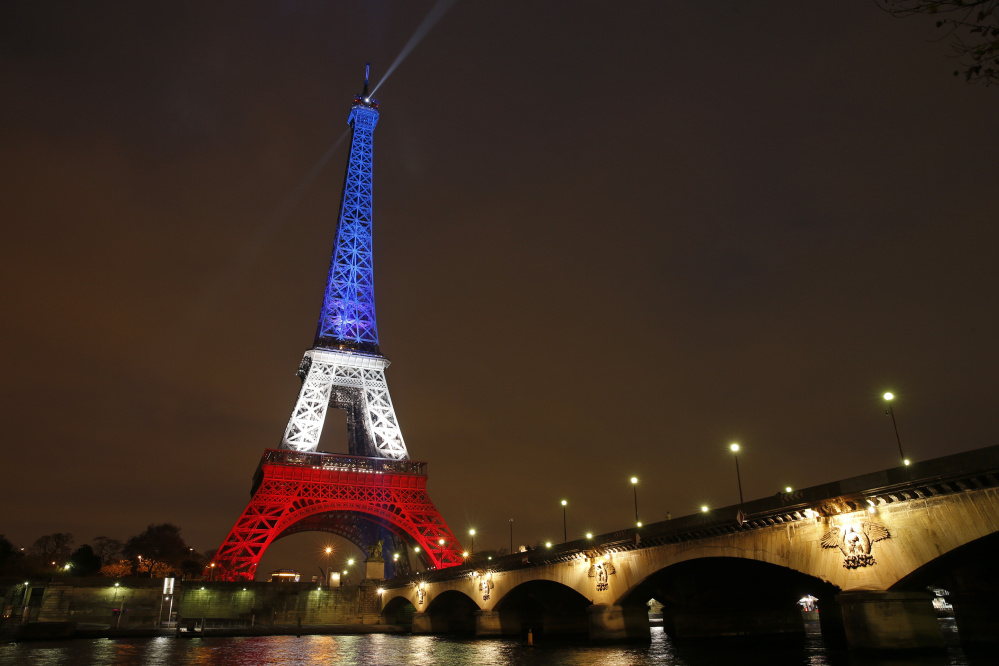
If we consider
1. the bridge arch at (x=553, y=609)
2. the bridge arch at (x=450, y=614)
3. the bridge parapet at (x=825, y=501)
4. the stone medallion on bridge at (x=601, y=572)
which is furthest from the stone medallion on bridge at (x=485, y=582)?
the stone medallion on bridge at (x=601, y=572)

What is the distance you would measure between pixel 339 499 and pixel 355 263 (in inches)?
1677

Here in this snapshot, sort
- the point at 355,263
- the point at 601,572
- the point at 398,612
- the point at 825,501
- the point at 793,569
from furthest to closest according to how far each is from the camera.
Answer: the point at 355,263 < the point at 398,612 < the point at 601,572 < the point at 793,569 < the point at 825,501

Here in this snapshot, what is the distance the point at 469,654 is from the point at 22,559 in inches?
4829

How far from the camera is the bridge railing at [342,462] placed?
8125 centimetres

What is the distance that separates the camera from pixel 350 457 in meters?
84.1

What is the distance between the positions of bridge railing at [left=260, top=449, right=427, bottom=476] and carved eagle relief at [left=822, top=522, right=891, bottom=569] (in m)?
65.7

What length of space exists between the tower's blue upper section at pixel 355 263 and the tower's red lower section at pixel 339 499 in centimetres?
2053

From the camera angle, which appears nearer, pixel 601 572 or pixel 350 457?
pixel 601 572

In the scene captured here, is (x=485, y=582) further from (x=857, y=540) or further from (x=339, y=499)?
(x=857, y=540)

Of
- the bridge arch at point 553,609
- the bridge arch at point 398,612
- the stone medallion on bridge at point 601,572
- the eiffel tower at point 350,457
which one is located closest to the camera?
the stone medallion on bridge at point 601,572

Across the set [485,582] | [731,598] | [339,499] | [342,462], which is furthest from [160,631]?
[731,598]

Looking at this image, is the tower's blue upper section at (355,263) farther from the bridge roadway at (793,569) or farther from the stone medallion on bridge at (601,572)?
the stone medallion on bridge at (601,572)

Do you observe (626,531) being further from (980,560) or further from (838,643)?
(980,560)

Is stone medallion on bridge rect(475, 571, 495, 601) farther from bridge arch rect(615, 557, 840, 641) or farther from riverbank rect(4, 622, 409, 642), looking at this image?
riverbank rect(4, 622, 409, 642)
